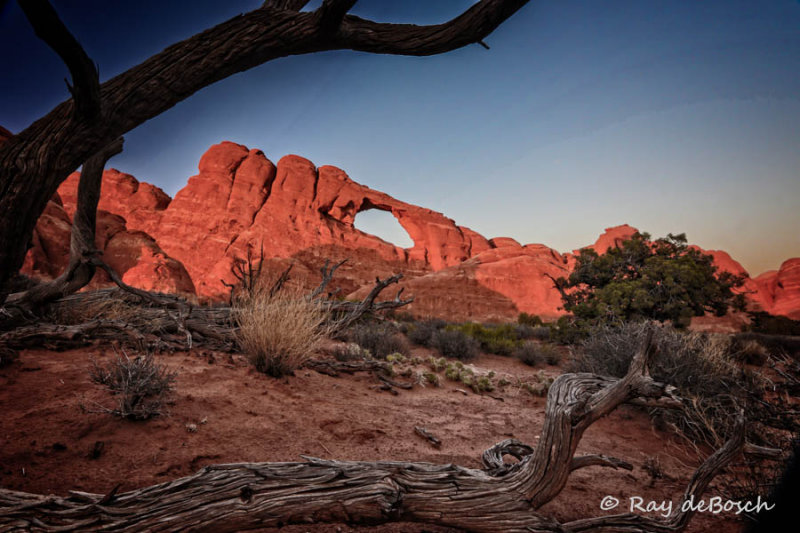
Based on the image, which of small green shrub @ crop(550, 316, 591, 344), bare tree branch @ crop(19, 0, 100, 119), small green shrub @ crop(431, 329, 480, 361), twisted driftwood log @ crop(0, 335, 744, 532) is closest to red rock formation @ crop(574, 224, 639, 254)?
small green shrub @ crop(550, 316, 591, 344)

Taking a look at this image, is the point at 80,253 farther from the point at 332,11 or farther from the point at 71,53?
the point at 332,11

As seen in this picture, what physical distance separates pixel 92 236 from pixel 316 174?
43460 millimetres

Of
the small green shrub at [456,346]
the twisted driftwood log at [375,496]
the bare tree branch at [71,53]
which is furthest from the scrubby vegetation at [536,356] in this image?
the bare tree branch at [71,53]

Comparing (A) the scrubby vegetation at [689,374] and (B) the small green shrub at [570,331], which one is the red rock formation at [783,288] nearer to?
(B) the small green shrub at [570,331]

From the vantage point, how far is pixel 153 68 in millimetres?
1640

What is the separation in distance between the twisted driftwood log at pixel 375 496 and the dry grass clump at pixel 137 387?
4.68ft

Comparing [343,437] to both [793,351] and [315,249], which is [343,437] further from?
[315,249]

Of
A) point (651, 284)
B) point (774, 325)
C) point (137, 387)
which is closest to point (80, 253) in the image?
point (137, 387)

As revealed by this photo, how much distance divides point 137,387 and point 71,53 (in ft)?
7.40

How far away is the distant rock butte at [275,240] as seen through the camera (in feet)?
111

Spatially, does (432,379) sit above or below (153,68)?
below

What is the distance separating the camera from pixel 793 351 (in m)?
10.3

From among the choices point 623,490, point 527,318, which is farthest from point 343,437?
point 527,318

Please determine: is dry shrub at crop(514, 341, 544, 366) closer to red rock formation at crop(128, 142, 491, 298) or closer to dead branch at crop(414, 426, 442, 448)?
dead branch at crop(414, 426, 442, 448)
